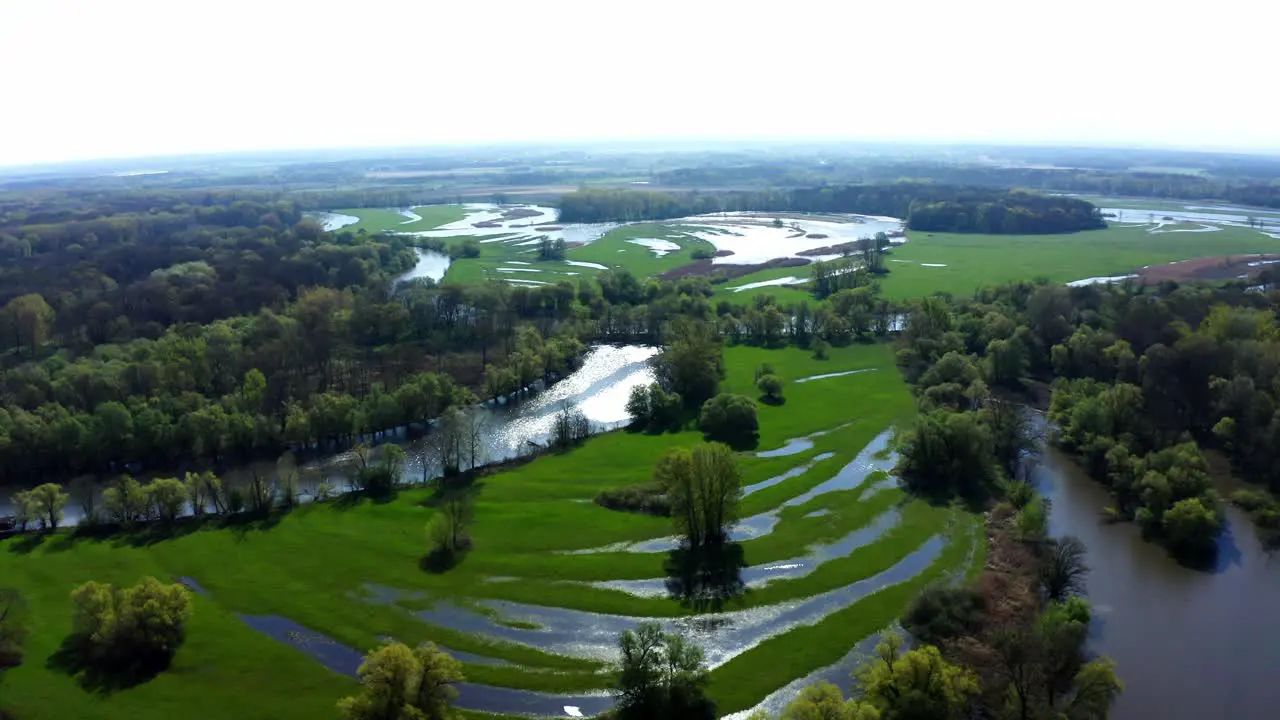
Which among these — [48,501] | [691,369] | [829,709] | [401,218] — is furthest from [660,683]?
[401,218]

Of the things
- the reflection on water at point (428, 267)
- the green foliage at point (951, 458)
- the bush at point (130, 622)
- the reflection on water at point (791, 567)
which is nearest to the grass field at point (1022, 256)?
the reflection on water at point (428, 267)

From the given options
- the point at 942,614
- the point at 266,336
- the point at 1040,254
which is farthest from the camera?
the point at 1040,254

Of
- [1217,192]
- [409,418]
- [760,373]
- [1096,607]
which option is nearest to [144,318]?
[409,418]

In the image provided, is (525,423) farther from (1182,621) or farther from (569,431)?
(1182,621)


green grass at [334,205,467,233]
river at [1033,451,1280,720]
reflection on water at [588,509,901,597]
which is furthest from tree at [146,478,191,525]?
green grass at [334,205,467,233]

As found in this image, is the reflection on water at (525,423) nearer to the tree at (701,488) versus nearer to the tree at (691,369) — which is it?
the tree at (691,369)

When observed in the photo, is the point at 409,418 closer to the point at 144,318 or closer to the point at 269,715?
the point at 269,715
